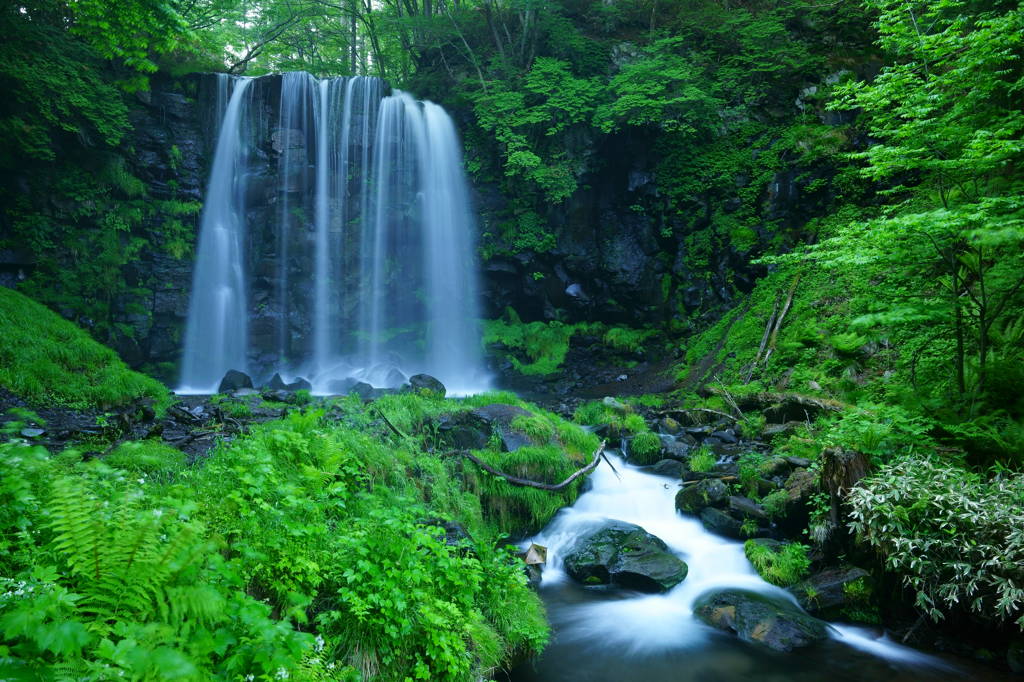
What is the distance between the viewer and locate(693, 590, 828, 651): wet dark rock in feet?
16.2

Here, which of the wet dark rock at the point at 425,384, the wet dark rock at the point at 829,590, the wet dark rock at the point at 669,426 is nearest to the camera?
the wet dark rock at the point at 829,590

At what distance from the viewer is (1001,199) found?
4645 mm

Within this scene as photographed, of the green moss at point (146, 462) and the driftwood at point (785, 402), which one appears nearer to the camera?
the green moss at point (146, 462)

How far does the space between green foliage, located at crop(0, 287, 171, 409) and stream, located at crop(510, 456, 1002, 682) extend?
335 inches

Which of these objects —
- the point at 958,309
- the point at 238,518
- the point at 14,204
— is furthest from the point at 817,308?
the point at 14,204

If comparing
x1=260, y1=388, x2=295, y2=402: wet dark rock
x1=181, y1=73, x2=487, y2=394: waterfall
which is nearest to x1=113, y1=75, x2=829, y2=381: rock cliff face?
x1=181, y1=73, x2=487, y2=394: waterfall

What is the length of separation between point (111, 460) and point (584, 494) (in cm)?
601

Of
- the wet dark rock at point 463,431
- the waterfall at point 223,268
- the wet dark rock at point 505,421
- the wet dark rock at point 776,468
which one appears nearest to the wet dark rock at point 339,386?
the waterfall at point 223,268

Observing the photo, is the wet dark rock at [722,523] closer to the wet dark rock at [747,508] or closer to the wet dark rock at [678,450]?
the wet dark rock at [747,508]

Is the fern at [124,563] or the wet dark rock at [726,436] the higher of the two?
the fern at [124,563]

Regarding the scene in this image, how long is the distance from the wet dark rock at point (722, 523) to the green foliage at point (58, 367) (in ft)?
32.1

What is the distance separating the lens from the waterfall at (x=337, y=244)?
1773cm

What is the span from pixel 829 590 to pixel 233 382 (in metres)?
14.0

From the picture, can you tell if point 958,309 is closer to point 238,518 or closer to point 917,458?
point 917,458
